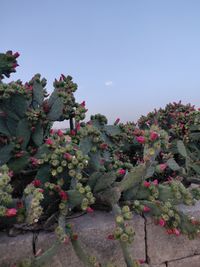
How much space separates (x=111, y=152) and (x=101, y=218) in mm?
1226

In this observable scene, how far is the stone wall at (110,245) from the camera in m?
3.04

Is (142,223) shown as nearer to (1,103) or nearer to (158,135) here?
(158,135)

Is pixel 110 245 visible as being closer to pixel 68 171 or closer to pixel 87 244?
pixel 87 244

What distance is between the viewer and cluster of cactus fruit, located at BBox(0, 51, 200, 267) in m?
2.89

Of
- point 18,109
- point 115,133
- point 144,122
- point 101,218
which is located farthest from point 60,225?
point 144,122

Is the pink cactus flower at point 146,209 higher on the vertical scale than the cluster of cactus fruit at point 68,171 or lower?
lower

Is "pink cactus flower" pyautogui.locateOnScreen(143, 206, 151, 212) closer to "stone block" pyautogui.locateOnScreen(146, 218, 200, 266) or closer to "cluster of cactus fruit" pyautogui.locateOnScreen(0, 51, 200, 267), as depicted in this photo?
"cluster of cactus fruit" pyautogui.locateOnScreen(0, 51, 200, 267)

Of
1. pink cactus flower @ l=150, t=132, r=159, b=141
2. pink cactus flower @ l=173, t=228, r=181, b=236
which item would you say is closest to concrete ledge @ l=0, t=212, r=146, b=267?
pink cactus flower @ l=173, t=228, r=181, b=236

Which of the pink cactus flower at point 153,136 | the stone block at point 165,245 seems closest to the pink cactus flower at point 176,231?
the stone block at point 165,245

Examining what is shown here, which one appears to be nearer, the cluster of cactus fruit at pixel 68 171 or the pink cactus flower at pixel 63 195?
the cluster of cactus fruit at pixel 68 171

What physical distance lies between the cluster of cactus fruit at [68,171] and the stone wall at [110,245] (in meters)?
0.13

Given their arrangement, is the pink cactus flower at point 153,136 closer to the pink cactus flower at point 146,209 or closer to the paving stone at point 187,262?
the pink cactus flower at point 146,209

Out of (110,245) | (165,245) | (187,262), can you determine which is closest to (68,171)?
(110,245)

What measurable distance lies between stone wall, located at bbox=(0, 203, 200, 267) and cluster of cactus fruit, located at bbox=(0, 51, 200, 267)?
0.42ft
